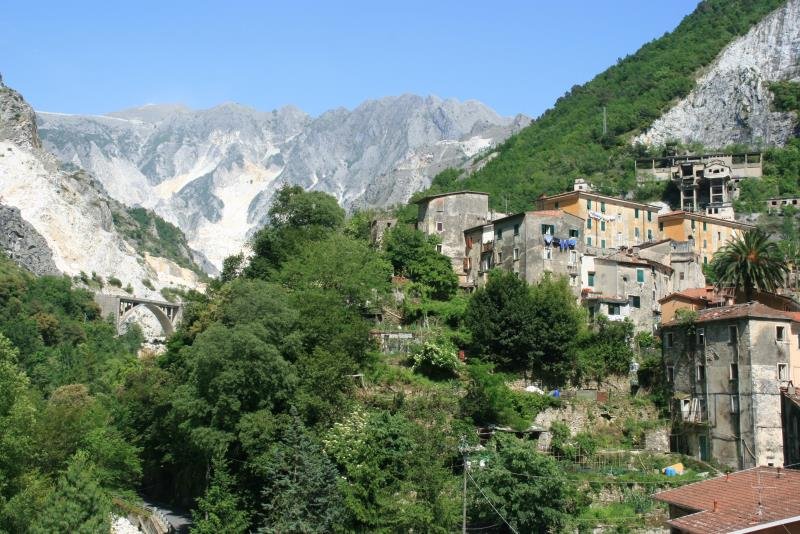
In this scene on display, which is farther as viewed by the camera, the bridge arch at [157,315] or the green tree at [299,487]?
the bridge arch at [157,315]

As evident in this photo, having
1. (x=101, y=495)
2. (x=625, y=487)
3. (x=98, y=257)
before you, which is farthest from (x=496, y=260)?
(x=98, y=257)

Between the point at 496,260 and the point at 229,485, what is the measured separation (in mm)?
28158

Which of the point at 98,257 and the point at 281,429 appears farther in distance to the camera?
the point at 98,257

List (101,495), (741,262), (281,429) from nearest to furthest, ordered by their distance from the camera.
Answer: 1. (101,495)
2. (281,429)
3. (741,262)

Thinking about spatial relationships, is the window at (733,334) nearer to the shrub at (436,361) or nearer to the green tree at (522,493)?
the green tree at (522,493)

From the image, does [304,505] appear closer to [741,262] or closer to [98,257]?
[741,262]

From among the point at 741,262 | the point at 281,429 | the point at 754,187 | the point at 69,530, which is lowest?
the point at 69,530

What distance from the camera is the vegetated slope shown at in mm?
108562

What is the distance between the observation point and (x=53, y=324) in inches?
3861

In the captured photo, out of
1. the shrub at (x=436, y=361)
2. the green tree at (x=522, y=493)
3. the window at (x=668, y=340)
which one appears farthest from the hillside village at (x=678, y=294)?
the shrub at (x=436, y=361)

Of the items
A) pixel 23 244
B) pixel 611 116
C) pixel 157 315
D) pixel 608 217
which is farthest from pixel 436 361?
pixel 23 244

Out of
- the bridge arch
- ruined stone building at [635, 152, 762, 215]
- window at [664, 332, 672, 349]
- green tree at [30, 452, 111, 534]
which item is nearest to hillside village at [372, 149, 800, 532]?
window at [664, 332, 672, 349]

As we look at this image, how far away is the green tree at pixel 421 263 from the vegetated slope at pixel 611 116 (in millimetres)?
32325

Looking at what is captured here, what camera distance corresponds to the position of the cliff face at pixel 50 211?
13838 cm
